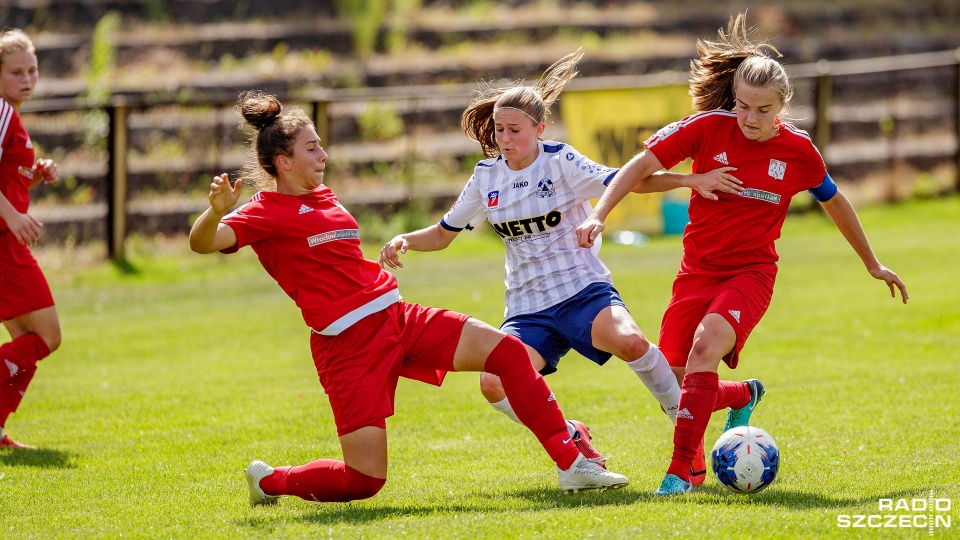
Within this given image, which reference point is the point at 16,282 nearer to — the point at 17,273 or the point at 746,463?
the point at 17,273

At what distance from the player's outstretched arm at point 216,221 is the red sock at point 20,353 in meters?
2.12

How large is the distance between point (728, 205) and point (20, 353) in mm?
3861

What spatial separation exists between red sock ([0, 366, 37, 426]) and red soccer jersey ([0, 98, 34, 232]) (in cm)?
81

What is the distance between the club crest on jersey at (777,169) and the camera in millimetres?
5531

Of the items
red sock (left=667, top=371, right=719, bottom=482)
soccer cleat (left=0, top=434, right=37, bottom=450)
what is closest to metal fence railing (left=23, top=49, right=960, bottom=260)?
soccer cleat (left=0, top=434, right=37, bottom=450)

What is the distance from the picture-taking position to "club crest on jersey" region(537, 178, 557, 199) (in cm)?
581

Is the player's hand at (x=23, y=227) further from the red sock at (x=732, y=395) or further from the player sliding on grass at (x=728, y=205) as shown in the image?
the red sock at (x=732, y=395)

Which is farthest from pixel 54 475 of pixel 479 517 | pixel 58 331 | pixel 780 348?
pixel 780 348

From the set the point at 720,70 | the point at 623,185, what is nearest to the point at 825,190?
the point at 720,70

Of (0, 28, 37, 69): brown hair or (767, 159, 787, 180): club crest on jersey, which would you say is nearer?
(767, 159, 787, 180): club crest on jersey

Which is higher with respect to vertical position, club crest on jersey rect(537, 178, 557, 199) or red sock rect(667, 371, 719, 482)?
club crest on jersey rect(537, 178, 557, 199)

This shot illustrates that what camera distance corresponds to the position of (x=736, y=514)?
4734 mm

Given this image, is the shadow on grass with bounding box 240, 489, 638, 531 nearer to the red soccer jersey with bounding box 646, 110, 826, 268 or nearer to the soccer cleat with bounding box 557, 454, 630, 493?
the soccer cleat with bounding box 557, 454, 630, 493

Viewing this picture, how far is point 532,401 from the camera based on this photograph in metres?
5.22
